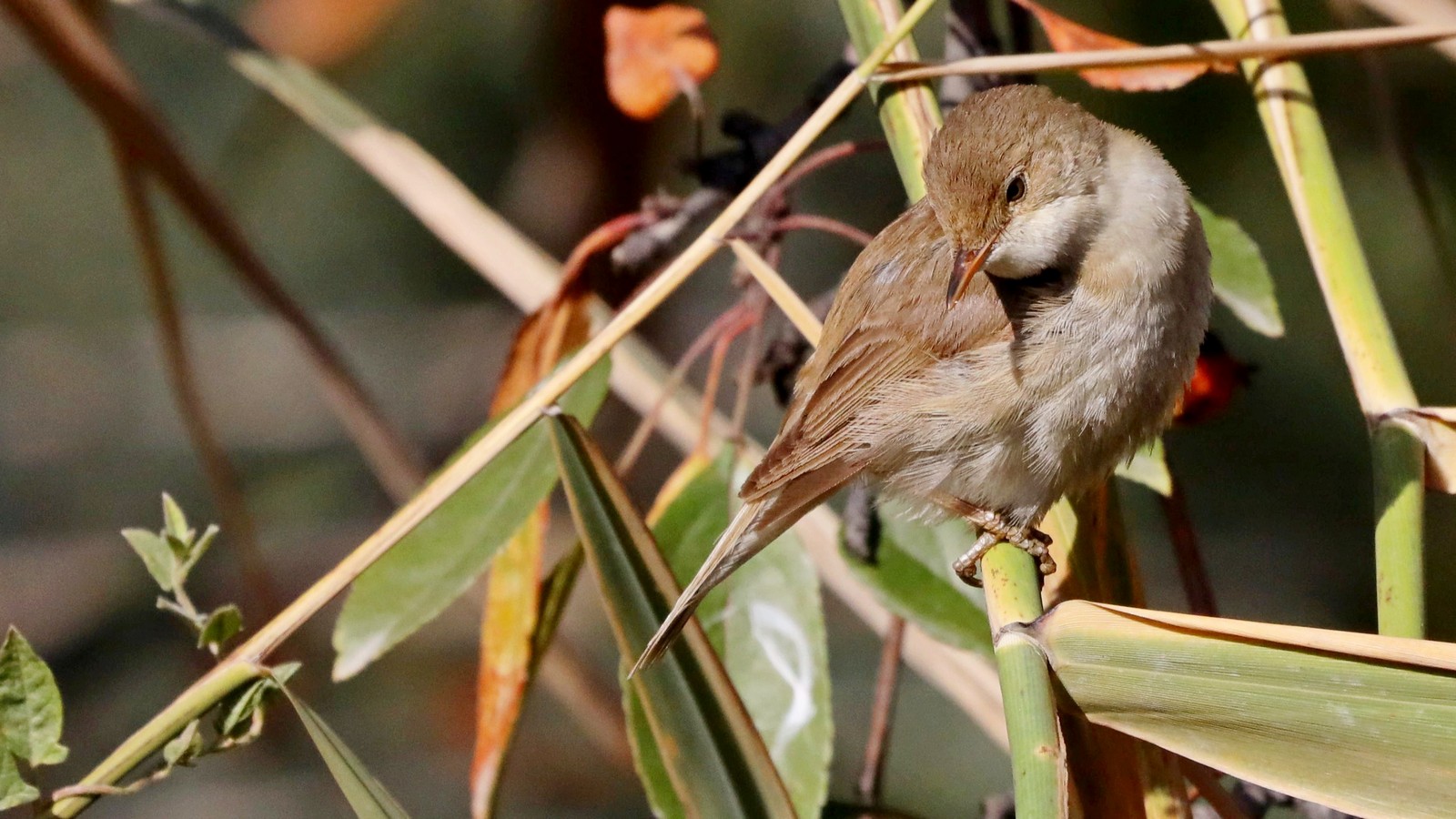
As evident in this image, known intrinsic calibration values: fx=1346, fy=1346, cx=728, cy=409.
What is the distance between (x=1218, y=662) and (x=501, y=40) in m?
3.00

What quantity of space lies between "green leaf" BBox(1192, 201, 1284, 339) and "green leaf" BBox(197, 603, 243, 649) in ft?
3.40

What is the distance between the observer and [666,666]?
1231 mm

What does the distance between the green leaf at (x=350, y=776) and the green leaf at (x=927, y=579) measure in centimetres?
61

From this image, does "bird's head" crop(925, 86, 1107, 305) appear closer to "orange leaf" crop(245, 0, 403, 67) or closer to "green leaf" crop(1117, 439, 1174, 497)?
"green leaf" crop(1117, 439, 1174, 497)

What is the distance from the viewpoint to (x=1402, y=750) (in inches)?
33.1

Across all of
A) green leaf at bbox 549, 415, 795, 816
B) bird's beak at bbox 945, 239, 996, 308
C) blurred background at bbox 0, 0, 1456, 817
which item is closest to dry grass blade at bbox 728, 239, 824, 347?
bird's beak at bbox 945, 239, 996, 308

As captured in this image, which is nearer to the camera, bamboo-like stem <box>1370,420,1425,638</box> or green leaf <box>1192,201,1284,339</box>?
bamboo-like stem <box>1370,420,1425,638</box>

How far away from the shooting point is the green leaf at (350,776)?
1.00 m

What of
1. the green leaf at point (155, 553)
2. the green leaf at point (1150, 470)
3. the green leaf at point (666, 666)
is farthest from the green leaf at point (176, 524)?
the green leaf at point (1150, 470)

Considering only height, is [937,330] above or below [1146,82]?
below

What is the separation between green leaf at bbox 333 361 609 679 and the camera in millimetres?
1393

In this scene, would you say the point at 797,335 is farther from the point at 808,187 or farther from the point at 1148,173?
the point at 808,187

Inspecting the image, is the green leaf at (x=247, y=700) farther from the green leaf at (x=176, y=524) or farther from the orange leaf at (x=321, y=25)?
the orange leaf at (x=321, y=25)

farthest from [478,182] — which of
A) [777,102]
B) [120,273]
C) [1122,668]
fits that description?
[1122,668]
